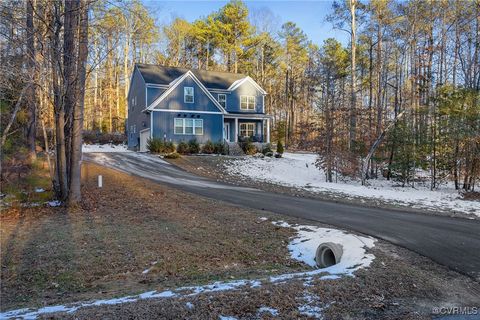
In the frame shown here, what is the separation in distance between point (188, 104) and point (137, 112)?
5.64 meters

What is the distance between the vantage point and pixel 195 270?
18.5 ft

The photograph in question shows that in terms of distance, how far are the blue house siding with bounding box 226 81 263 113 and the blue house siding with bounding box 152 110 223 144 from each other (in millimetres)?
3041

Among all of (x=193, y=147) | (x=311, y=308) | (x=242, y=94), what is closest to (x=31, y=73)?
(x=311, y=308)

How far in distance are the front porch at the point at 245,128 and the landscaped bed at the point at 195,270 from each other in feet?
69.7

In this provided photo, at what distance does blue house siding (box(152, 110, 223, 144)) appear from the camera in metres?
27.3

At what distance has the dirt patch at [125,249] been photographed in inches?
201

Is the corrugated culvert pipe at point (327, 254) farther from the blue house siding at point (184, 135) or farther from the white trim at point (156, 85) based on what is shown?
the white trim at point (156, 85)

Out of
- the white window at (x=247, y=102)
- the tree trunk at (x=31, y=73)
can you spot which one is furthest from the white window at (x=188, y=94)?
the tree trunk at (x=31, y=73)

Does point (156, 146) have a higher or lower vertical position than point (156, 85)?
lower

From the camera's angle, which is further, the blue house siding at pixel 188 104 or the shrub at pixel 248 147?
the shrub at pixel 248 147

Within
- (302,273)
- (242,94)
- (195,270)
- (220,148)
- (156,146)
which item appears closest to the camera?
(302,273)

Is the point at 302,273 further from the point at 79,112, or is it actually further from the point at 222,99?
the point at 222,99

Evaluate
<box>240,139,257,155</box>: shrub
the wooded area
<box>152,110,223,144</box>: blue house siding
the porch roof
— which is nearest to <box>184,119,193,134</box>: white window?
<box>152,110,223,144</box>: blue house siding

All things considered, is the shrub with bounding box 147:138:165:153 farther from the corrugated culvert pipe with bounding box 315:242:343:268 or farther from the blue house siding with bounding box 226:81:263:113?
the corrugated culvert pipe with bounding box 315:242:343:268
